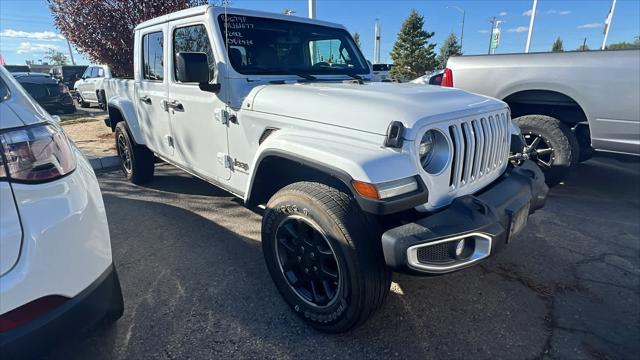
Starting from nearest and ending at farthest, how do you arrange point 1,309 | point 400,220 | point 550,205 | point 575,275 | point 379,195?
point 1,309 → point 379,195 → point 400,220 → point 575,275 → point 550,205

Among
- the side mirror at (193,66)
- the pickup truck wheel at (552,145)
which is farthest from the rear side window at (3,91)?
the pickup truck wheel at (552,145)

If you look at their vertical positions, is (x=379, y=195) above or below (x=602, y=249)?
above

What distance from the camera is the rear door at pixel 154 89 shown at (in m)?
3.70

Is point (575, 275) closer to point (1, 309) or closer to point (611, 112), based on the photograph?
point (611, 112)

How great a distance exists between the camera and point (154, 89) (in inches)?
152

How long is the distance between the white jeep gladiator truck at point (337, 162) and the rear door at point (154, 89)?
302 mm

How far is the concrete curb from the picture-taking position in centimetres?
588

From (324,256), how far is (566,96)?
407 cm

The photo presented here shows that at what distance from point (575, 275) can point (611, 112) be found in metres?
2.28

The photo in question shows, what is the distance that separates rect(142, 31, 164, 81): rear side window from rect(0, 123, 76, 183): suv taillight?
8.05 feet

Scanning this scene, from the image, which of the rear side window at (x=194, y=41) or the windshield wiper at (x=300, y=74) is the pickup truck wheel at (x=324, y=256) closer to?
the windshield wiper at (x=300, y=74)

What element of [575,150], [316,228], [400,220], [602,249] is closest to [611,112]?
[575,150]

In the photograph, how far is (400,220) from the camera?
1988 millimetres

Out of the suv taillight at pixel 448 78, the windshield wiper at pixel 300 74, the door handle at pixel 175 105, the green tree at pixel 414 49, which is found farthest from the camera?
the green tree at pixel 414 49
